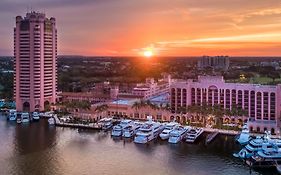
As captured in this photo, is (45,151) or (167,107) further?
(167,107)

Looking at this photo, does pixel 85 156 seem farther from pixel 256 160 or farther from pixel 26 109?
pixel 26 109

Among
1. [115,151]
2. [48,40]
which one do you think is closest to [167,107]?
[115,151]

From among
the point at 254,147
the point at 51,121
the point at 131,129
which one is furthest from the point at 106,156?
the point at 51,121

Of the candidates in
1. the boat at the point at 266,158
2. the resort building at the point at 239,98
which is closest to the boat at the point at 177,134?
the resort building at the point at 239,98

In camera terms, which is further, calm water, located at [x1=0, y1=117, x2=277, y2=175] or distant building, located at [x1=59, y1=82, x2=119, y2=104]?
distant building, located at [x1=59, y1=82, x2=119, y2=104]

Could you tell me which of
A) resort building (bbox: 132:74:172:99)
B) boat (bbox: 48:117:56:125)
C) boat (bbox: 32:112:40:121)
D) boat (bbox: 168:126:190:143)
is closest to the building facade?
boat (bbox: 32:112:40:121)

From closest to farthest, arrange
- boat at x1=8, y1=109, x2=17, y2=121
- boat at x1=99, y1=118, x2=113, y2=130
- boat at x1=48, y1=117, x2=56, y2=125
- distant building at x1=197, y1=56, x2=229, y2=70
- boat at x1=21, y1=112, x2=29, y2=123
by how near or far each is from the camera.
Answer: boat at x1=99, y1=118, x2=113, y2=130
boat at x1=48, y1=117, x2=56, y2=125
boat at x1=21, y1=112, x2=29, y2=123
boat at x1=8, y1=109, x2=17, y2=121
distant building at x1=197, y1=56, x2=229, y2=70

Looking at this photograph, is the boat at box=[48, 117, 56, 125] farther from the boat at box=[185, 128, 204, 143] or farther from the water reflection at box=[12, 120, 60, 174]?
the boat at box=[185, 128, 204, 143]
